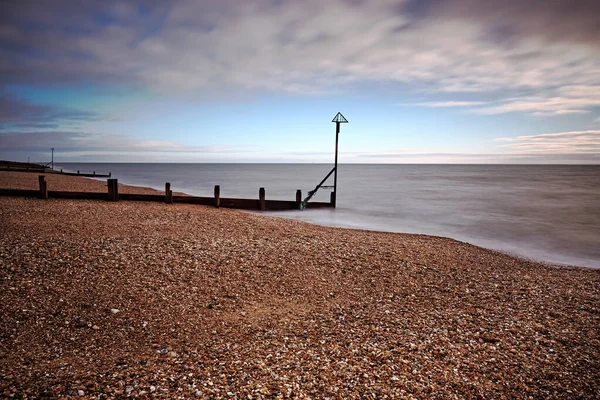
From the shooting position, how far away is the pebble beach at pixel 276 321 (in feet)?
12.7

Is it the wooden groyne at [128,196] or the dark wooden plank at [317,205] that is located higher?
the wooden groyne at [128,196]

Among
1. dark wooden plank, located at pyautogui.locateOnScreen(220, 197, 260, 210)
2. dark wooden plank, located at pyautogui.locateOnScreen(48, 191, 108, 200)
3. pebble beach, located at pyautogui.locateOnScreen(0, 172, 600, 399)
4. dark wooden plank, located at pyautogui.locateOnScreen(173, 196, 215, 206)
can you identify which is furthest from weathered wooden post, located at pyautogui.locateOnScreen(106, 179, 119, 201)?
pebble beach, located at pyautogui.locateOnScreen(0, 172, 600, 399)

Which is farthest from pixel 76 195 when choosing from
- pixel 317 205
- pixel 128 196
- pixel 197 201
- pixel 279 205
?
pixel 317 205

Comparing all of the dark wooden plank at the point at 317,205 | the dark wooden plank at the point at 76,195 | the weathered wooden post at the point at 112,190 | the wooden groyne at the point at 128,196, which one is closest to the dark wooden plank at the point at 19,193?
the wooden groyne at the point at 128,196

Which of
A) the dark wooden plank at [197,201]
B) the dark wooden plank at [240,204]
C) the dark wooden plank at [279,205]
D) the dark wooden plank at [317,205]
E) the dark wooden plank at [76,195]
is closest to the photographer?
the dark wooden plank at [76,195]

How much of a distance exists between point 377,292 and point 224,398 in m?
4.02

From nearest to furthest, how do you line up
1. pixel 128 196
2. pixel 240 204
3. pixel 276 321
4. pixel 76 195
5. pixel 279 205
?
pixel 276 321 < pixel 76 195 < pixel 128 196 < pixel 240 204 < pixel 279 205

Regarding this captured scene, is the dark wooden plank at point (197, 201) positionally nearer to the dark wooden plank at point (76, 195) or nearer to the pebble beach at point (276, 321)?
the dark wooden plank at point (76, 195)

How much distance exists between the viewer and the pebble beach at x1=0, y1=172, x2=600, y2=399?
388 centimetres

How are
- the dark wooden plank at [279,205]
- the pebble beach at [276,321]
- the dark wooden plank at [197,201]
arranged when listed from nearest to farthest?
the pebble beach at [276,321] < the dark wooden plank at [197,201] < the dark wooden plank at [279,205]

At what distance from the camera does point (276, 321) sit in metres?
5.41

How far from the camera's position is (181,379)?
376 centimetres

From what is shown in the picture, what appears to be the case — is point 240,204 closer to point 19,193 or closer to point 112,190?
point 112,190

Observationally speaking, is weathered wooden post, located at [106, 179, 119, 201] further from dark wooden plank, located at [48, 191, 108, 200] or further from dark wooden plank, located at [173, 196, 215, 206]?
dark wooden plank, located at [173, 196, 215, 206]
